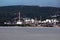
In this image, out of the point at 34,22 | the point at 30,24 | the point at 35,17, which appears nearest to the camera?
the point at 30,24

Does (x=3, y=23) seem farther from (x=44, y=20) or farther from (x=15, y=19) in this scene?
(x=44, y=20)

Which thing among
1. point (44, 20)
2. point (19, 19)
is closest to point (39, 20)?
point (44, 20)

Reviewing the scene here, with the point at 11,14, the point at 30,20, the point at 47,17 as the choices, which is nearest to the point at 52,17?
the point at 47,17

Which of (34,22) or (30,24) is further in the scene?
(34,22)

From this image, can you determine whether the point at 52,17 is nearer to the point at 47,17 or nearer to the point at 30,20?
the point at 47,17

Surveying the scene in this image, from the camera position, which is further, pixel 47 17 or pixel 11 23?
pixel 47 17

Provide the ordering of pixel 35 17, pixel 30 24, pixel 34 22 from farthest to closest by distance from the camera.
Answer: pixel 35 17 < pixel 34 22 < pixel 30 24

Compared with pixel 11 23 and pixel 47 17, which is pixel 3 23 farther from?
pixel 47 17
